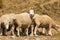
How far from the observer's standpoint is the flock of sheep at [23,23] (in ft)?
41.4

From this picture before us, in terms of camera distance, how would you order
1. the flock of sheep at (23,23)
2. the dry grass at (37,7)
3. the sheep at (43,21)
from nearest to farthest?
the flock of sheep at (23,23)
the sheep at (43,21)
the dry grass at (37,7)

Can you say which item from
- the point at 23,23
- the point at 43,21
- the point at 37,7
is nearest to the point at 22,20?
the point at 23,23

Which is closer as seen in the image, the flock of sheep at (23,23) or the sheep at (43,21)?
the flock of sheep at (23,23)

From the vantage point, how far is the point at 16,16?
1283 centimetres

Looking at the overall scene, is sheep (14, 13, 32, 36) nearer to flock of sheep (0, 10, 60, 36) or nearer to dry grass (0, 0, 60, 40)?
flock of sheep (0, 10, 60, 36)

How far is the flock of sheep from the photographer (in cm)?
1263

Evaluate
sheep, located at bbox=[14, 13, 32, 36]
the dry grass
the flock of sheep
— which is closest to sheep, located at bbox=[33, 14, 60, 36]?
the flock of sheep

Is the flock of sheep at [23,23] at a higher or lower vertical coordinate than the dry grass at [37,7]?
lower

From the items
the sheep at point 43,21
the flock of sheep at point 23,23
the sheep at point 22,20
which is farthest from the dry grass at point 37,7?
the sheep at point 22,20

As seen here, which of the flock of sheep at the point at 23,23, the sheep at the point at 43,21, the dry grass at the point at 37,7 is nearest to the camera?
the flock of sheep at the point at 23,23

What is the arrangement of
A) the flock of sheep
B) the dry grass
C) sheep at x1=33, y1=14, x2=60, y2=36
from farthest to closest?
1. the dry grass
2. sheep at x1=33, y1=14, x2=60, y2=36
3. the flock of sheep

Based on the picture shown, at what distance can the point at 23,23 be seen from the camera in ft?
42.8

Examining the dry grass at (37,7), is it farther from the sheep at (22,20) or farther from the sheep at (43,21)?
the sheep at (22,20)

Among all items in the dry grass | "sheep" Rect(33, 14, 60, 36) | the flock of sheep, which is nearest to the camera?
the flock of sheep
